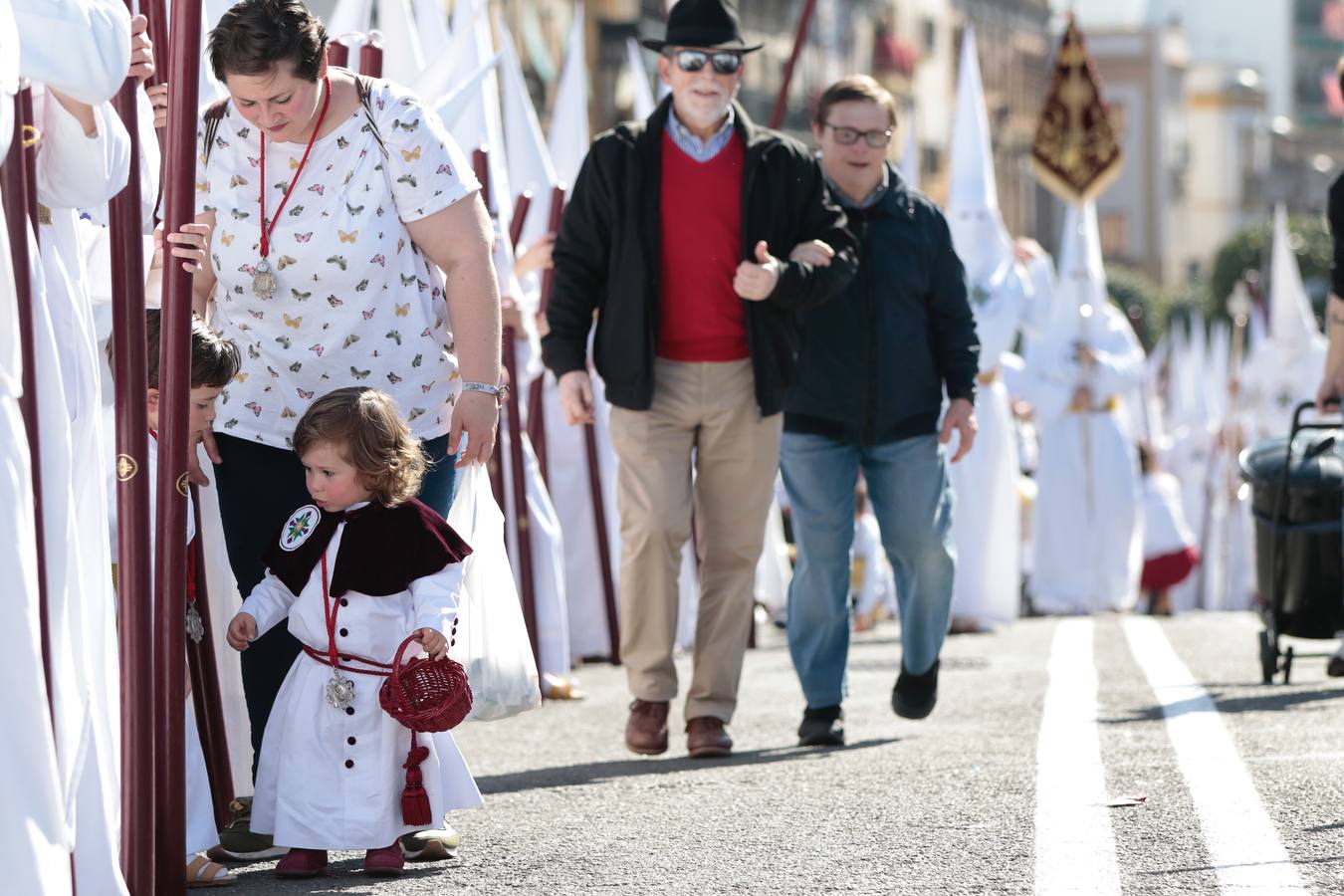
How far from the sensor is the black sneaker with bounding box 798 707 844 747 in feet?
26.5

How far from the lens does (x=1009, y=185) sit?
9212cm

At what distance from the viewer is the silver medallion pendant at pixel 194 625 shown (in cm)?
606

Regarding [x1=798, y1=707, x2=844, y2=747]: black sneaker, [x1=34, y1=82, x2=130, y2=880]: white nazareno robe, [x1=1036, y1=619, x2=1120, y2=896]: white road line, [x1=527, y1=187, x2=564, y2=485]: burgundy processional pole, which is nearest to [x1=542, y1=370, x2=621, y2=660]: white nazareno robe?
[x1=527, y1=187, x2=564, y2=485]: burgundy processional pole

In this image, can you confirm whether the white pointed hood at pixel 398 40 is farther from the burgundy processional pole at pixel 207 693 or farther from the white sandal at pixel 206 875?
the white sandal at pixel 206 875

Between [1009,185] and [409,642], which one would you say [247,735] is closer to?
[409,642]

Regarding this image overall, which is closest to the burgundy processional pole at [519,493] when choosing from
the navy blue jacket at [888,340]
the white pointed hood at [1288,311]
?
the navy blue jacket at [888,340]

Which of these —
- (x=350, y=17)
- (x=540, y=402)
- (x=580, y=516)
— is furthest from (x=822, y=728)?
(x=580, y=516)

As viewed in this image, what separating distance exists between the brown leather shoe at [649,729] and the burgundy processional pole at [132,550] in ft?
9.57

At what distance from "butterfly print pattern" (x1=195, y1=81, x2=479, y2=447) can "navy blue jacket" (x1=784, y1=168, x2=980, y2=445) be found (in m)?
2.42

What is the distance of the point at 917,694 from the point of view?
27.9 ft

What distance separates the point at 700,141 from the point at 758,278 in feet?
1.72

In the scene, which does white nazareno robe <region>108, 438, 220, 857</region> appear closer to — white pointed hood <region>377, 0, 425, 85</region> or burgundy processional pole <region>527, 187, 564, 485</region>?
white pointed hood <region>377, 0, 425, 85</region>

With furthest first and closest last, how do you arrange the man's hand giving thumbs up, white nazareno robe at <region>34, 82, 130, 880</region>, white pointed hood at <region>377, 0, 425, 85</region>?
white pointed hood at <region>377, 0, 425, 85</region>
the man's hand giving thumbs up
white nazareno robe at <region>34, 82, 130, 880</region>

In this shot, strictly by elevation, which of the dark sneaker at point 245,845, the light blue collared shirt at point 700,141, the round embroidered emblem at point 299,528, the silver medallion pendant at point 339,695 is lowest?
the dark sneaker at point 245,845
